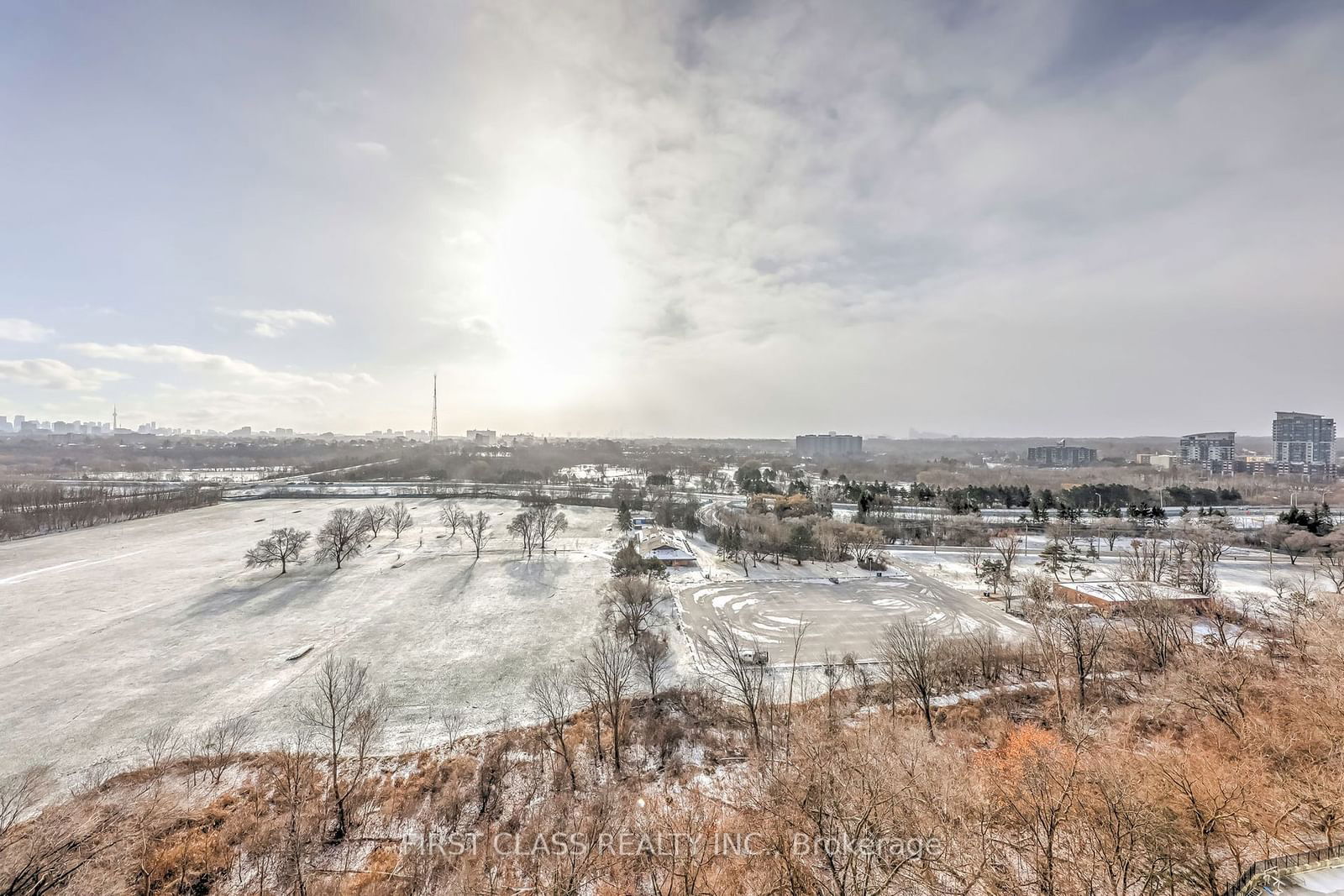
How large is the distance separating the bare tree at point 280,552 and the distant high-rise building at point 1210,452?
139915 mm

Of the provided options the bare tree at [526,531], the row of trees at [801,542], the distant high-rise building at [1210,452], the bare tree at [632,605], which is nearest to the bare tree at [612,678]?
the bare tree at [632,605]

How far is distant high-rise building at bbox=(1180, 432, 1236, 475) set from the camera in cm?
9112

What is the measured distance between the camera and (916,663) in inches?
640

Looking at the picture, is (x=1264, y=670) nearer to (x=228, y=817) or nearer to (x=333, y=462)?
(x=228, y=817)

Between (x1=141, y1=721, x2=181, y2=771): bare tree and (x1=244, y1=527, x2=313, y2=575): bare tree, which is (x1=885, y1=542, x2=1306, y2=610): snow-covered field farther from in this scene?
(x1=244, y1=527, x2=313, y2=575): bare tree

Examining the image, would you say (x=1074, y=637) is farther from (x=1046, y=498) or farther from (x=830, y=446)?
(x=830, y=446)

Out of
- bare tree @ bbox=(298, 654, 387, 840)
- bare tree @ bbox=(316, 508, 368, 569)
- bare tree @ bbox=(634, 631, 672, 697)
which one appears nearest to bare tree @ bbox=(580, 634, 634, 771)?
bare tree @ bbox=(634, 631, 672, 697)

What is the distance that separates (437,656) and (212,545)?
32342 mm

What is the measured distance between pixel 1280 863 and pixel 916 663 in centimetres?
863

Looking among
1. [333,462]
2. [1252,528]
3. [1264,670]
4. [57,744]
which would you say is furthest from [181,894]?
[333,462]

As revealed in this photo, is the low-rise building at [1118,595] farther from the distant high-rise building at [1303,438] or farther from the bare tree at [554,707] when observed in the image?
the distant high-rise building at [1303,438]

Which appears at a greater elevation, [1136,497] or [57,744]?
[1136,497]

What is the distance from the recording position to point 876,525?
43312mm

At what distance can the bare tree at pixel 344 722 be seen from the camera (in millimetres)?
12248
